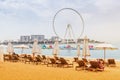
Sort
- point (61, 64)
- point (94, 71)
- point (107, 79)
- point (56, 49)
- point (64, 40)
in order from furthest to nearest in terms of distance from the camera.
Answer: point (64, 40)
point (56, 49)
point (61, 64)
point (94, 71)
point (107, 79)

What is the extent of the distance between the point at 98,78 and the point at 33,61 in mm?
9308

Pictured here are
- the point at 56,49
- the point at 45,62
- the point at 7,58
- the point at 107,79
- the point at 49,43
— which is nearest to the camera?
the point at 107,79

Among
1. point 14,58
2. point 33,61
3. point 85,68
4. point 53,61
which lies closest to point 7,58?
point 14,58

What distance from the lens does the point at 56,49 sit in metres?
23.0

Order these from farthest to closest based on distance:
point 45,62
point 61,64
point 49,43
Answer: point 49,43 → point 45,62 → point 61,64

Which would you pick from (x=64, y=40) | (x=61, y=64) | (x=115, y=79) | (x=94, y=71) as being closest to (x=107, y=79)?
(x=115, y=79)

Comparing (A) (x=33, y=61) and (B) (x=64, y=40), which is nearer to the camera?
(A) (x=33, y=61)

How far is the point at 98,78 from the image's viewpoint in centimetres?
1277

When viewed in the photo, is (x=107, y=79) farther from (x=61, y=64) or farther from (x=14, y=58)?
(x=14, y=58)

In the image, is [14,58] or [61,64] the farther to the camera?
[14,58]

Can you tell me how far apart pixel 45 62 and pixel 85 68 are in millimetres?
5173

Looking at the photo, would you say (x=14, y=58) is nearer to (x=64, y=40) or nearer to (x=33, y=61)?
(x=33, y=61)

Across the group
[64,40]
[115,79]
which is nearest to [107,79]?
[115,79]

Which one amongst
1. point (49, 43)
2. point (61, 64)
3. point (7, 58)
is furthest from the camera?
point (49, 43)
